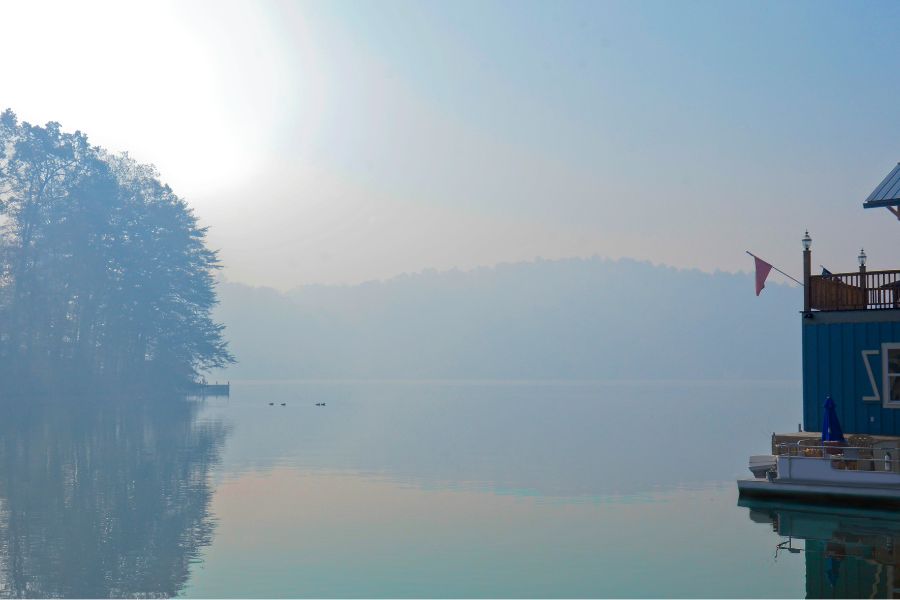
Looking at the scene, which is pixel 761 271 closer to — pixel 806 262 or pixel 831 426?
pixel 806 262

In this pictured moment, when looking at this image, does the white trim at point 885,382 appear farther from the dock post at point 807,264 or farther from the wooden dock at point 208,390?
the wooden dock at point 208,390

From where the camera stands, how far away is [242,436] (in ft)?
210

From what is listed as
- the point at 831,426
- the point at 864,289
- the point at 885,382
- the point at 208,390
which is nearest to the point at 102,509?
the point at 831,426

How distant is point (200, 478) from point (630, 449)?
87.7 feet

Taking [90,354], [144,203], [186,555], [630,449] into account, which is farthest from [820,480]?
[144,203]

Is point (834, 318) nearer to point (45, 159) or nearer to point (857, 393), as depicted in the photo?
point (857, 393)

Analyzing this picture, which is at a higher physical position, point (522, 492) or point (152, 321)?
point (152, 321)

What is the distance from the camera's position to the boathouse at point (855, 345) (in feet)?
101

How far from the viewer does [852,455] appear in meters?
29.7

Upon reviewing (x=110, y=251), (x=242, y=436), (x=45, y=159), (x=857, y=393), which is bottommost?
(x=242, y=436)

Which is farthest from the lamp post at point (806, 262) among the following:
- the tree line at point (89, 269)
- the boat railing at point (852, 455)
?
the tree line at point (89, 269)

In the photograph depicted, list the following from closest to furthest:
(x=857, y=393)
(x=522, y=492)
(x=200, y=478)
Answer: (x=857, y=393)
(x=522, y=492)
(x=200, y=478)

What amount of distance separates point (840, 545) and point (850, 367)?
9.49 m

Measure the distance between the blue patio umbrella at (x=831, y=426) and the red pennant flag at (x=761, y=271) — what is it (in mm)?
5661
